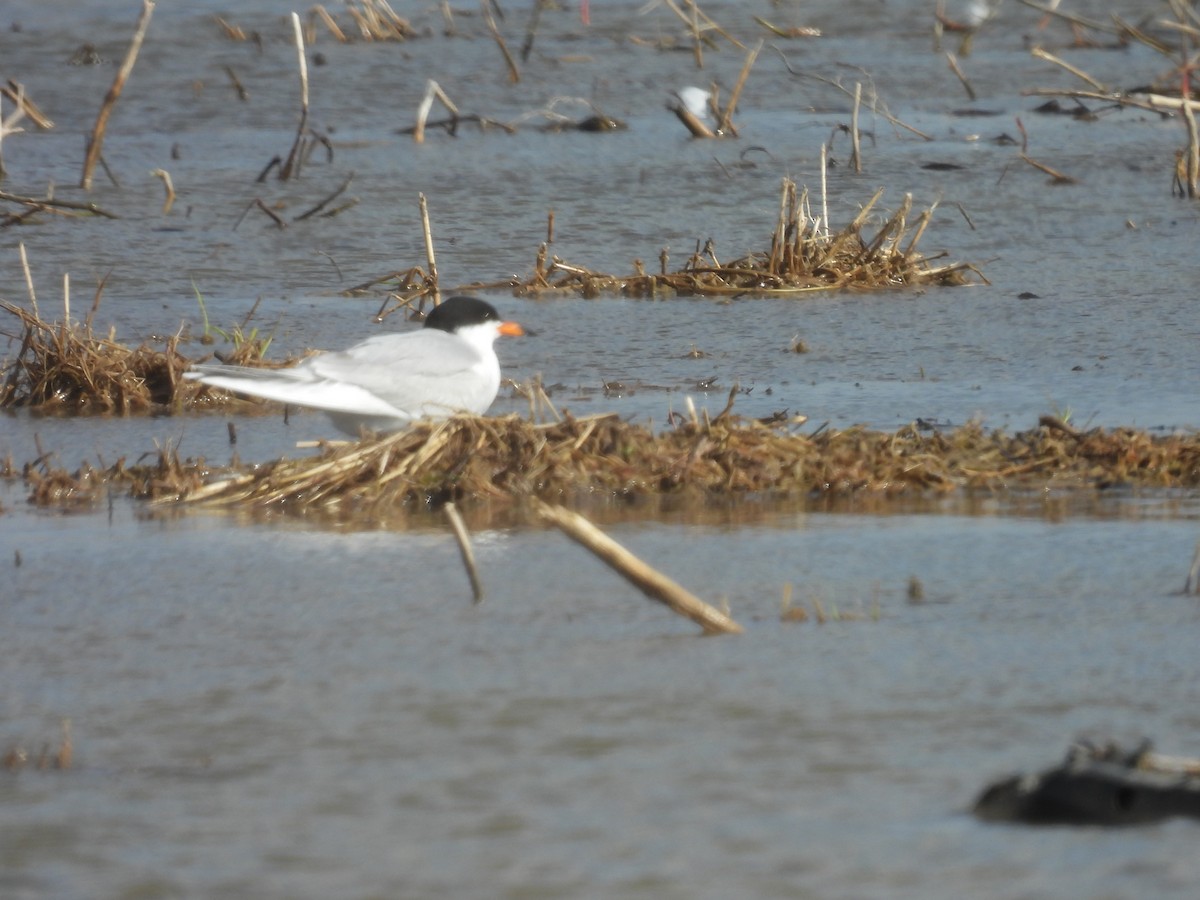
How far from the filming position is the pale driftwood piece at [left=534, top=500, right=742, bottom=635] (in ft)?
11.9

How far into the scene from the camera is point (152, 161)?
11.3 metres

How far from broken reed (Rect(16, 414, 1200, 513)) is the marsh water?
0.41 ft

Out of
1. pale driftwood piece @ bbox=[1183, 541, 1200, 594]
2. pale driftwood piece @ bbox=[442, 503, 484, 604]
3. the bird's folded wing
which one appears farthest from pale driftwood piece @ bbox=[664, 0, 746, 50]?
pale driftwood piece @ bbox=[442, 503, 484, 604]

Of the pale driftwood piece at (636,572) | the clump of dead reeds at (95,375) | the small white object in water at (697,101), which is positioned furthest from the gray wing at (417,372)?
the small white object in water at (697,101)

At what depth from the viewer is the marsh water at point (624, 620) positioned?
9.04ft

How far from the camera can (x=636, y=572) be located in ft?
12.0

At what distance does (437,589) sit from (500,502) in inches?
34.6

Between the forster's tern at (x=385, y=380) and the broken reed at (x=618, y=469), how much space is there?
0.31 meters

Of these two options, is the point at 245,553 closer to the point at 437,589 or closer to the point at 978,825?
the point at 437,589

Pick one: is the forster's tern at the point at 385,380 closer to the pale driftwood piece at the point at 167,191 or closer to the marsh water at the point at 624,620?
the marsh water at the point at 624,620

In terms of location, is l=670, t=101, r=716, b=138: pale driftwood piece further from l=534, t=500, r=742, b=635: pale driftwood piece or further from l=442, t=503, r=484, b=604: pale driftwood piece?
l=534, t=500, r=742, b=635: pale driftwood piece

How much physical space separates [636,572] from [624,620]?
0.27 meters

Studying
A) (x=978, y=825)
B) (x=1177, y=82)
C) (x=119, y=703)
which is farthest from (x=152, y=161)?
(x=978, y=825)

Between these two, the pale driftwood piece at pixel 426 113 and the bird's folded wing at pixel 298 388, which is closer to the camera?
the bird's folded wing at pixel 298 388
